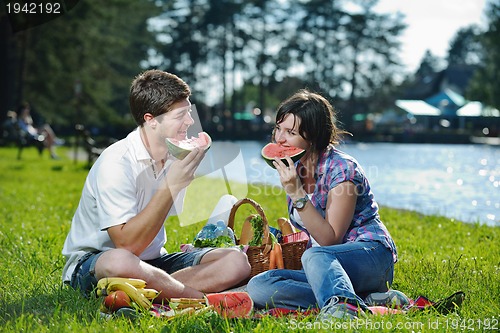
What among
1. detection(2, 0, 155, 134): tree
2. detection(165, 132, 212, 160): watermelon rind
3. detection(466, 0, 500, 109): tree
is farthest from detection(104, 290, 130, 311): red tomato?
detection(466, 0, 500, 109): tree

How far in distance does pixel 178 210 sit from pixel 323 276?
1106 mm

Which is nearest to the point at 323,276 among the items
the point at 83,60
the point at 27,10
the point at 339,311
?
the point at 339,311

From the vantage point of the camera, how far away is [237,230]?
715 cm

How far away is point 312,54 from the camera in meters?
56.2

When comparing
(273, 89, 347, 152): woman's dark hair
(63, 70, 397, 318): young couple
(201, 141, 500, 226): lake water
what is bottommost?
(201, 141, 500, 226): lake water

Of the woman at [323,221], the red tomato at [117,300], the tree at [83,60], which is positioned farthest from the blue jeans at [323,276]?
the tree at [83,60]

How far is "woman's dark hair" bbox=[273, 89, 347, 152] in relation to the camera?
4.26m

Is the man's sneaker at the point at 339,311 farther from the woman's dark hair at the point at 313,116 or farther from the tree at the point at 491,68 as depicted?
the tree at the point at 491,68

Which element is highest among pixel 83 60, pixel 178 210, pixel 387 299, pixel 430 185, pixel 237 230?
pixel 83 60

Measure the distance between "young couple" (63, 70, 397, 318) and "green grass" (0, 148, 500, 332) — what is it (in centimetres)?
32

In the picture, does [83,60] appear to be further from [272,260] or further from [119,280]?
[119,280]

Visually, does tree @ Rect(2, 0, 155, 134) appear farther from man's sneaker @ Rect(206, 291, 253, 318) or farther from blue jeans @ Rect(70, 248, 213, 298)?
man's sneaker @ Rect(206, 291, 253, 318)

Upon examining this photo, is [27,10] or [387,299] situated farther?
[27,10]

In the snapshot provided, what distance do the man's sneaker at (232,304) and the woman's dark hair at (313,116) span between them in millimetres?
1060
